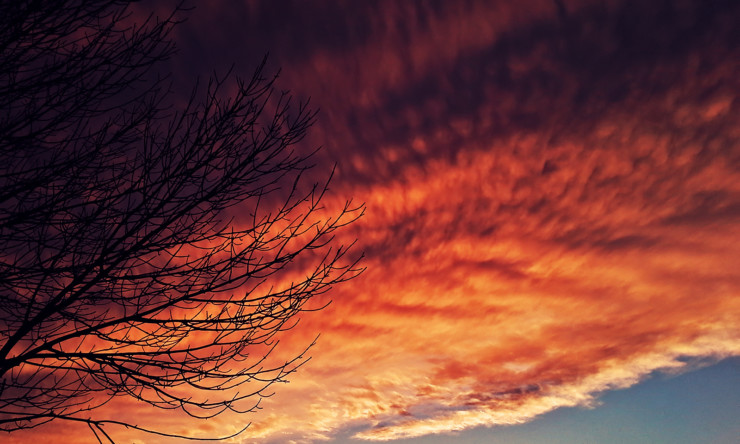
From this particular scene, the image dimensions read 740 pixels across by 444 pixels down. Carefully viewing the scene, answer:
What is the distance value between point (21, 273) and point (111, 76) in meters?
1.64

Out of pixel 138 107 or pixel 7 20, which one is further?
pixel 138 107

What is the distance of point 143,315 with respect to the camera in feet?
14.0

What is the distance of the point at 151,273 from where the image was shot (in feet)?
13.7

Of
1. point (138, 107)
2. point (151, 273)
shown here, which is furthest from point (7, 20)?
A: point (151, 273)

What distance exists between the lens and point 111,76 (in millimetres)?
4242

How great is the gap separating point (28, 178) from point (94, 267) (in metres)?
0.83

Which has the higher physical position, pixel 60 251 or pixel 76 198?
pixel 76 198

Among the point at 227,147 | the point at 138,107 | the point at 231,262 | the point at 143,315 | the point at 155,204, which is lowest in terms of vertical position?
the point at 143,315

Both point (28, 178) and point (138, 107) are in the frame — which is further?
point (138, 107)

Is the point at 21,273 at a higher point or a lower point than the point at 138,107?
lower

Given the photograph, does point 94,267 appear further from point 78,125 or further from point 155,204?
point 78,125

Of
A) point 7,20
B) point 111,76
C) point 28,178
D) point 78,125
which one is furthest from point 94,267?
point 7,20

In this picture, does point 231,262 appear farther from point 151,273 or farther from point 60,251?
point 60,251

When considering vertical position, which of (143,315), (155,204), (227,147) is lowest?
(143,315)
